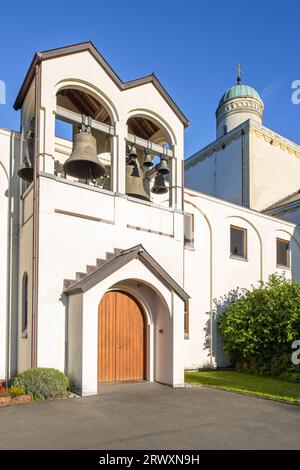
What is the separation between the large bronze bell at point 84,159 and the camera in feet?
38.6

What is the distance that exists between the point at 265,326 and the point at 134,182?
718cm

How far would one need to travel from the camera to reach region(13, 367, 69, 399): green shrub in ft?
31.9

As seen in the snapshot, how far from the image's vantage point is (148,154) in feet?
45.5

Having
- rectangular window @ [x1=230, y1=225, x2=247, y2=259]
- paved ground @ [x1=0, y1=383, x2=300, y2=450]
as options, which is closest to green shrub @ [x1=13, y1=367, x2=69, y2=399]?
paved ground @ [x1=0, y1=383, x2=300, y2=450]

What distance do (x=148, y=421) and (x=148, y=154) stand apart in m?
8.55

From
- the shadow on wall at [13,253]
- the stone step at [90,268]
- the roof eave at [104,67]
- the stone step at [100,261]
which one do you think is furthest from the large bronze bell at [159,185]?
the shadow on wall at [13,253]

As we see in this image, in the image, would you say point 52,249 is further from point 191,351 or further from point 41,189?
point 191,351

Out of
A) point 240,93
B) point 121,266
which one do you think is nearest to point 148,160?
point 121,266

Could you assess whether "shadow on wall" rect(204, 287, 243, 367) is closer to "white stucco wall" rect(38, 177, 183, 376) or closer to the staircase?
"white stucco wall" rect(38, 177, 183, 376)

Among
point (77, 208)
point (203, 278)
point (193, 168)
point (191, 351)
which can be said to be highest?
point (193, 168)

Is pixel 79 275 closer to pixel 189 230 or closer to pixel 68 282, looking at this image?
pixel 68 282

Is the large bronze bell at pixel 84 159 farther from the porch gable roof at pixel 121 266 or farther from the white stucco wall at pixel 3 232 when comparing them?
the porch gable roof at pixel 121 266

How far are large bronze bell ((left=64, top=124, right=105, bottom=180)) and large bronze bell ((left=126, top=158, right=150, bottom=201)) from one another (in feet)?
4.30
